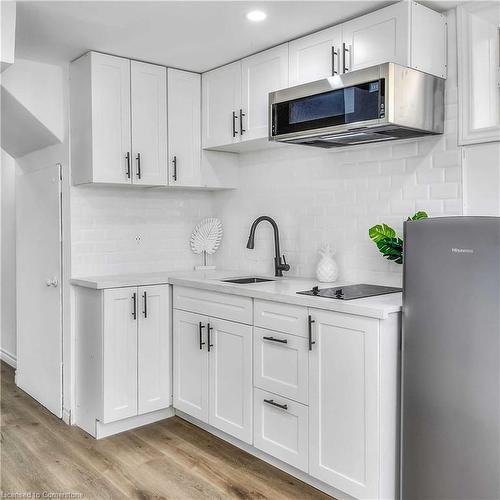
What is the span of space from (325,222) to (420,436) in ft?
4.88

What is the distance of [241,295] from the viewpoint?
2.83 meters

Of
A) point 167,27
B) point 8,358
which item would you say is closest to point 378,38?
point 167,27

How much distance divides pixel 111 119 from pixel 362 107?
1662mm

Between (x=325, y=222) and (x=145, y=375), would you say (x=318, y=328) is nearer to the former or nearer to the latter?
(x=325, y=222)

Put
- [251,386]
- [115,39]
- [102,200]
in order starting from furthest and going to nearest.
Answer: [102,200]
[115,39]
[251,386]

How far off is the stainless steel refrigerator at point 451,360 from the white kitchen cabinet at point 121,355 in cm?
172

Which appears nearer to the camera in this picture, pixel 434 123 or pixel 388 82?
pixel 388 82

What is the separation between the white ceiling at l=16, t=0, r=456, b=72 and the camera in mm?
2545

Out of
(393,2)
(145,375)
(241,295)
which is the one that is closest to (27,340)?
(145,375)

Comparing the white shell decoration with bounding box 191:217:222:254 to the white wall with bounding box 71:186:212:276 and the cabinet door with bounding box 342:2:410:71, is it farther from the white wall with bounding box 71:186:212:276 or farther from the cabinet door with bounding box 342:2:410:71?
the cabinet door with bounding box 342:2:410:71

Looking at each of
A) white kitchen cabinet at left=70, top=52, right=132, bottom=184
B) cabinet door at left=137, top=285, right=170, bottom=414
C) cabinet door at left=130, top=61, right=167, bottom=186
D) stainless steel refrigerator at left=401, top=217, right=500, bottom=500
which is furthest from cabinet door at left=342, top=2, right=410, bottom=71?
cabinet door at left=137, top=285, right=170, bottom=414

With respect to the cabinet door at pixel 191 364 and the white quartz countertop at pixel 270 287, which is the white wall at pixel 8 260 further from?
the cabinet door at pixel 191 364

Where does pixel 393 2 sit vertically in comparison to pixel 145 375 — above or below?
above

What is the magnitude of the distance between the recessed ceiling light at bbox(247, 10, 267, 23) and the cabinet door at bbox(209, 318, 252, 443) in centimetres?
164
